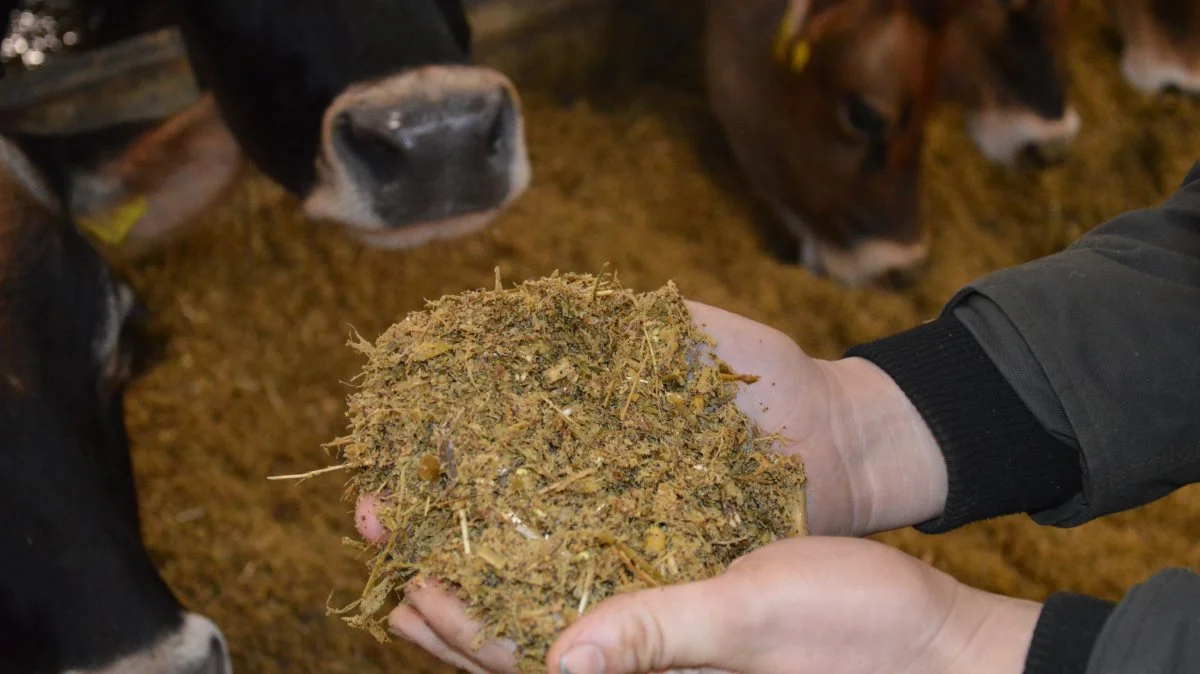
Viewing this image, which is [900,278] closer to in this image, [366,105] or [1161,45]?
[1161,45]

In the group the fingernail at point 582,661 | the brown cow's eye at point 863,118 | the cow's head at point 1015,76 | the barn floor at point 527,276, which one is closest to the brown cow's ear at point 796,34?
the brown cow's eye at point 863,118

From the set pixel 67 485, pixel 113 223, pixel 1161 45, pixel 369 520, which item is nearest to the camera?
pixel 369 520

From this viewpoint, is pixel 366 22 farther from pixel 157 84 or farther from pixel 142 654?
pixel 142 654

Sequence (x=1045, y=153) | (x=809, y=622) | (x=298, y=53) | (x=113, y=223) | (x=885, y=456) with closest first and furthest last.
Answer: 1. (x=809, y=622)
2. (x=885, y=456)
3. (x=298, y=53)
4. (x=113, y=223)
5. (x=1045, y=153)

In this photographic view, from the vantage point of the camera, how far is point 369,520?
115cm

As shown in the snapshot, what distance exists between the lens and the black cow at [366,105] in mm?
1958

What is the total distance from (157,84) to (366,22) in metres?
1.05

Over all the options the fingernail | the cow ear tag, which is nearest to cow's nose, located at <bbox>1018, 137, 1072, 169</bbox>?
the cow ear tag

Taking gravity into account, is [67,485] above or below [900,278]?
above

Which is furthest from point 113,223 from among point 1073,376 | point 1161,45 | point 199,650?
point 1161,45

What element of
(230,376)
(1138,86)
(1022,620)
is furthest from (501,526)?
(1138,86)

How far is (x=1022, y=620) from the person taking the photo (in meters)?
1.11

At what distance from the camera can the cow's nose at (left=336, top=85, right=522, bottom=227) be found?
1.93m

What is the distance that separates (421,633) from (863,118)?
2142 millimetres
